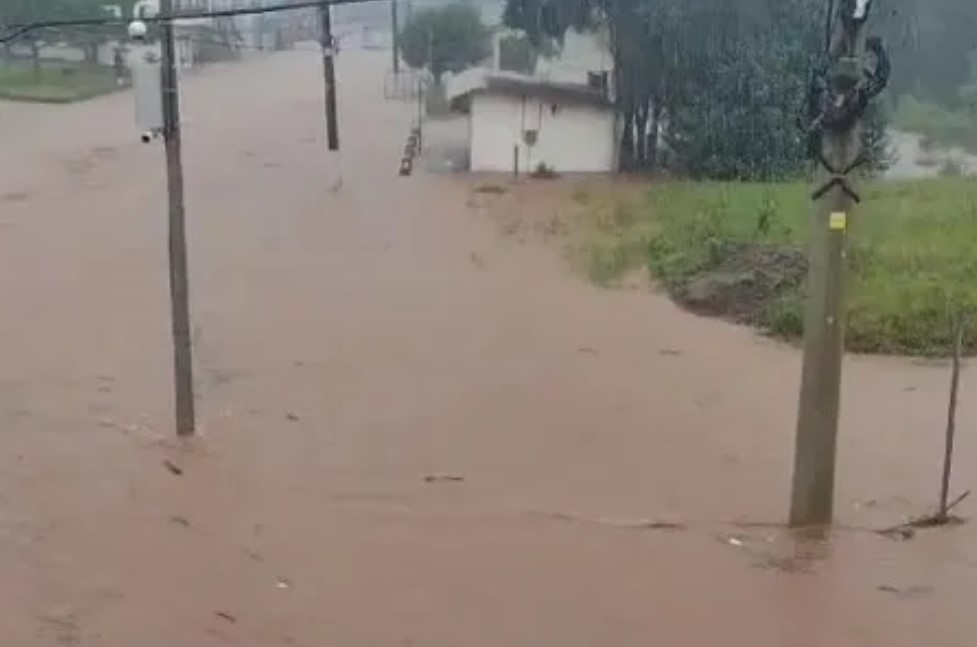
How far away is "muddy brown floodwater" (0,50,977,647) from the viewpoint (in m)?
7.72

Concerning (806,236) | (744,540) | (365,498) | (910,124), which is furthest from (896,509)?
(910,124)

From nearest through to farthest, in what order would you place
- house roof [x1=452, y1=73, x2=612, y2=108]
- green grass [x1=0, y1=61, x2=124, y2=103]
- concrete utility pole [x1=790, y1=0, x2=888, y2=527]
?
concrete utility pole [x1=790, y1=0, x2=888, y2=527], house roof [x1=452, y1=73, x2=612, y2=108], green grass [x1=0, y1=61, x2=124, y2=103]

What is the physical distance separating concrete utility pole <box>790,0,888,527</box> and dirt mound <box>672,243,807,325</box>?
808 cm

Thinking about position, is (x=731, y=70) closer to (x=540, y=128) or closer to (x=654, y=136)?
(x=654, y=136)

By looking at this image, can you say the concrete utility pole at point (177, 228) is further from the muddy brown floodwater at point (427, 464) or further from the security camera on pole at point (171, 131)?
the muddy brown floodwater at point (427, 464)

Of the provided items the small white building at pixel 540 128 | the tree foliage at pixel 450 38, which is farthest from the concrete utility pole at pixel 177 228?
the tree foliage at pixel 450 38

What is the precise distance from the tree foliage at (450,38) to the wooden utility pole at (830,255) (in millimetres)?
47023

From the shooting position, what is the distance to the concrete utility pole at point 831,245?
805 centimetres

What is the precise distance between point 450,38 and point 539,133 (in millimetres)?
24839

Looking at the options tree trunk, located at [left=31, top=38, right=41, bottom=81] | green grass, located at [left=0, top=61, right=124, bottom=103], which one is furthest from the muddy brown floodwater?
tree trunk, located at [left=31, top=38, right=41, bottom=81]

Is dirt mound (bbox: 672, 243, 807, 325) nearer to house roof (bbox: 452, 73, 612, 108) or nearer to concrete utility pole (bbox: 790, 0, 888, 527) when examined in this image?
concrete utility pole (bbox: 790, 0, 888, 527)

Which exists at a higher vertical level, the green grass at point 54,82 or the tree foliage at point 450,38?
the tree foliage at point 450,38

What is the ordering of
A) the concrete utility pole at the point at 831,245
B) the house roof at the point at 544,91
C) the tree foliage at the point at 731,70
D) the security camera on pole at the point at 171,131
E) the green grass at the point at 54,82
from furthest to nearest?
the green grass at the point at 54,82 < the house roof at the point at 544,91 < the tree foliage at the point at 731,70 < the security camera on pole at the point at 171,131 < the concrete utility pole at the point at 831,245

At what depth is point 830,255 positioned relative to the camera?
8.25 meters
